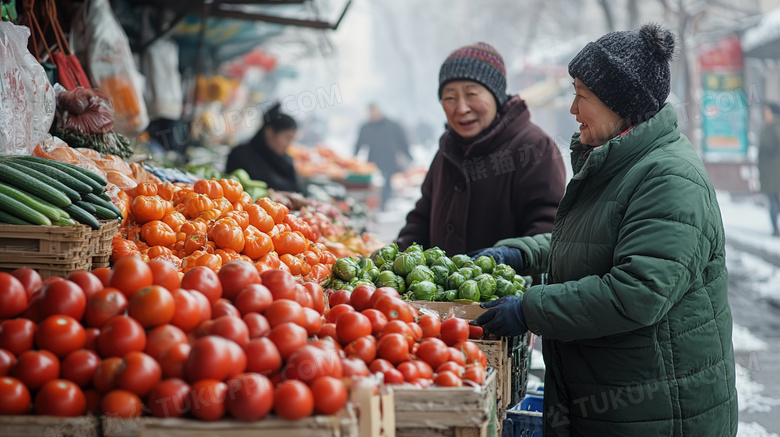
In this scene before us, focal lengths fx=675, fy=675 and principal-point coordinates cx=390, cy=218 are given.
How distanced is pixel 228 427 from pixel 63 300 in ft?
2.18

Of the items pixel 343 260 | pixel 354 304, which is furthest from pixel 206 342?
pixel 343 260

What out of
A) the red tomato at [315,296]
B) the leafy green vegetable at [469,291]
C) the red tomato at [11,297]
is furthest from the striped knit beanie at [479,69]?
the red tomato at [11,297]

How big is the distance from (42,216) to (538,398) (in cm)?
261

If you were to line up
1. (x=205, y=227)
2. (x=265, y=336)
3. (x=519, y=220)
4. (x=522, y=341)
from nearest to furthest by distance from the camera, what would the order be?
(x=265, y=336) → (x=522, y=341) → (x=205, y=227) → (x=519, y=220)

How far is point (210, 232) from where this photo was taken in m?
3.33

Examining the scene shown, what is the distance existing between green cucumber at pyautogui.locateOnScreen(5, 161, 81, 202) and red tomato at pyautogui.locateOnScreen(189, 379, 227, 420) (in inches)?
52.9

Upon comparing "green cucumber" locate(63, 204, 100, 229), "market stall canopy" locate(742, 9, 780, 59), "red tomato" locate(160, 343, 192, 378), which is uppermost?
"market stall canopy" locate(742, 9, 780, 59)

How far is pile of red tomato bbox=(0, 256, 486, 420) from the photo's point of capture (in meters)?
1.80

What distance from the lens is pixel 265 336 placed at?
80.0 inches

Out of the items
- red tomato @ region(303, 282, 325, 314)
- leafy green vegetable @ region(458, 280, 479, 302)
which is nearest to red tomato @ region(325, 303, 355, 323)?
red tomato @ region(303, 282, 325, 314)

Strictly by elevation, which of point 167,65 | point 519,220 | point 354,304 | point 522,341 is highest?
point 167,65

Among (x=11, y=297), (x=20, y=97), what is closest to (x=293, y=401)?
(x=11, y=297)

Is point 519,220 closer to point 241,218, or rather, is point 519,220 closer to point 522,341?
point 522,341

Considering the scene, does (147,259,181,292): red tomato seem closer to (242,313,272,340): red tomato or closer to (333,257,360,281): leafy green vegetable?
(242,313,272,340): red tomato
